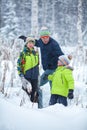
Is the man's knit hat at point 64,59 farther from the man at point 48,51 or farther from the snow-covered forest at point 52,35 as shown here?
the snow-covered forest at point 52,35

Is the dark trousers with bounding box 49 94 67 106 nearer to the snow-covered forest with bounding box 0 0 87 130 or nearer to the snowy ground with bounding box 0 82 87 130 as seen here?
the snow-covered forest with bounding box 0 0 87 130

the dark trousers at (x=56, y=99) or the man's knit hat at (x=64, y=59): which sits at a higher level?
the man's knit hat at (x=64, y=59)

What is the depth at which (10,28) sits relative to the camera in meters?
31.5

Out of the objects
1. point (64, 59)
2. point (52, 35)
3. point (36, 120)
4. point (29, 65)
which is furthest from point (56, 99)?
point (52, 35)

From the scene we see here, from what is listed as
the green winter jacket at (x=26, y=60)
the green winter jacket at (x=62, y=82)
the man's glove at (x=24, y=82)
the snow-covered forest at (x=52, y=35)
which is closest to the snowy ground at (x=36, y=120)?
the snow-covered forest at (x=52, y=35)

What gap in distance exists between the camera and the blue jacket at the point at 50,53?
6219 millimetres

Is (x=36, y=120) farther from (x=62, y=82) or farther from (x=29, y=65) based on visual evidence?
(x=29, y=65)

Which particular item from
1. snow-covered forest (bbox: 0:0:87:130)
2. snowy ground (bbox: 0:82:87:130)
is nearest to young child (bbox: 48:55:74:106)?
snow-covered forest (bbox: 0:0:87:130)

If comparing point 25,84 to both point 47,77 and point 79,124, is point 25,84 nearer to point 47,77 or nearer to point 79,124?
point 47,77

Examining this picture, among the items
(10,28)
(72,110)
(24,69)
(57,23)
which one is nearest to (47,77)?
(24,69)

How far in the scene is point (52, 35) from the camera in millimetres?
25656

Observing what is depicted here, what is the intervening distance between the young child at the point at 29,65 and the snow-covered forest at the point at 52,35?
366mm

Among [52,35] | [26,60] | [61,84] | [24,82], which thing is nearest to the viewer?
[61,84]

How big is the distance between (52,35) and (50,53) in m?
19.5
